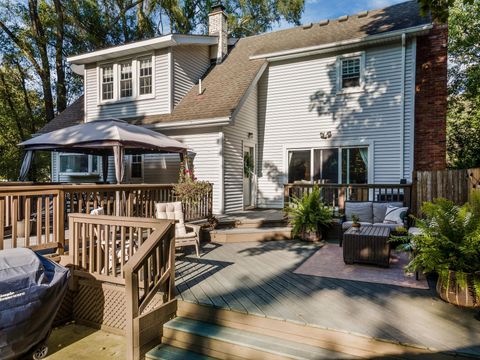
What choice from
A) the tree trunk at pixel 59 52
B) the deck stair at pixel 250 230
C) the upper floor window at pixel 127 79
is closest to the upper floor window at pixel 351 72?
the deck stair at pixel 250 230

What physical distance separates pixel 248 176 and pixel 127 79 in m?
5.70

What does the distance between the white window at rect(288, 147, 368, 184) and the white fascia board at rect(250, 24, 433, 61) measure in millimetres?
3151

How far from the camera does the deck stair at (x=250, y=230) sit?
6.97 m

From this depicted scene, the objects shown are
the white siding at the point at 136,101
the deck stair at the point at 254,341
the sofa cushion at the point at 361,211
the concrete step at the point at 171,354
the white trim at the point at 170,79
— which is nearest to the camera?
the deck stair at the point at 254,341

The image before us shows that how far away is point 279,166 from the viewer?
10.7 metres

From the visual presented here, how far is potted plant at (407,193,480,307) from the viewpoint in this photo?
134 inches

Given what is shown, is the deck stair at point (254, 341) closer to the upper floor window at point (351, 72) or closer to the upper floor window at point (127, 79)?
the upper floor window at point (351, 72)

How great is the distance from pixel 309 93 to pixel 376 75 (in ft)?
Result: 6.79

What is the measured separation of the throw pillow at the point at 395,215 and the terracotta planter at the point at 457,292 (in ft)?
9.32

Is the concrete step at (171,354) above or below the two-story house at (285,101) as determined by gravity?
below

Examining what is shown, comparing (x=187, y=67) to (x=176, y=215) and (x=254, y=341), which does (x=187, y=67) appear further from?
(x=254, y=341)

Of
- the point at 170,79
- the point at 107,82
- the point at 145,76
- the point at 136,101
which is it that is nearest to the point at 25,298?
the point at 170,79

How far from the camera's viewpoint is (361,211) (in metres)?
6.82

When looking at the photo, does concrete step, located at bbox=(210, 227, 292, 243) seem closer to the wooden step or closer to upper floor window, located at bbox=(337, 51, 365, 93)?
the wooden step
